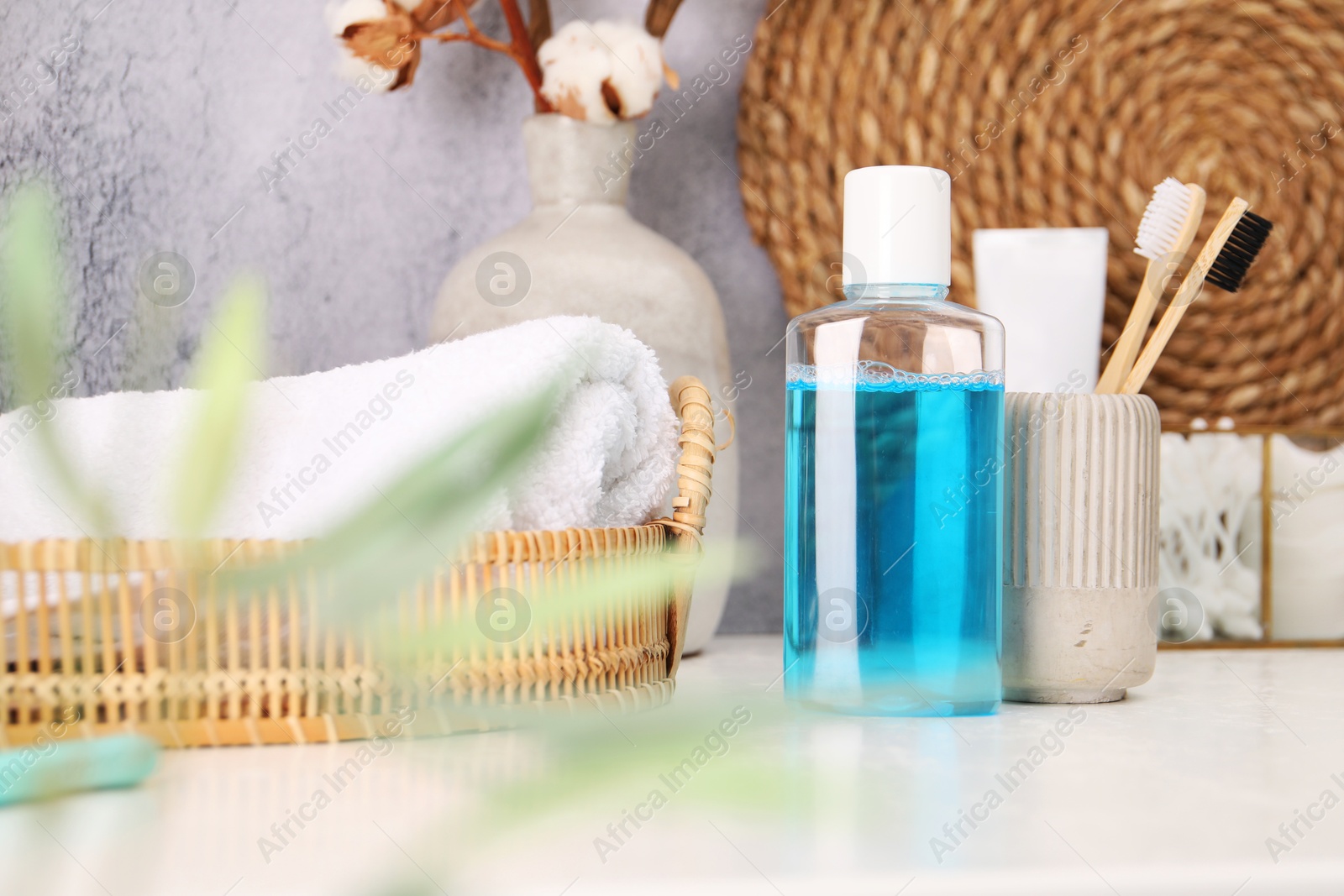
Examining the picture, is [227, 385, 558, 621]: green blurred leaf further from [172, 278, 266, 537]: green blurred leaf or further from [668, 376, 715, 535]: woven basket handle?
[668, 376, 715, 535]: woven basket handle

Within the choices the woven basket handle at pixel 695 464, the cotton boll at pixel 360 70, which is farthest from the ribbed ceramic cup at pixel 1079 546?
the cotton boll at pixel 360 70

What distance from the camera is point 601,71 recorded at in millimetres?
581

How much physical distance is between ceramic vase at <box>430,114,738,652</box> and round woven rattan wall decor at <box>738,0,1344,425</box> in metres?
0.13

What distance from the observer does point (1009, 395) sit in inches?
18.8

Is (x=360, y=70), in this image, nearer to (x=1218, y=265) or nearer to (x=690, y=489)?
(x=690, y=489)

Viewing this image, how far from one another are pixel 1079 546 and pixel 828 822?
0.22 metres

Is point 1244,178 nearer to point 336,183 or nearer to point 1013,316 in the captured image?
point 1013,316

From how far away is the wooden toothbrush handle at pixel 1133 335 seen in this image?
1.67 feet

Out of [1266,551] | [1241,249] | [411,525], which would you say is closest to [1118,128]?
[1241,249]

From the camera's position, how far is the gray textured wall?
65 centimetres

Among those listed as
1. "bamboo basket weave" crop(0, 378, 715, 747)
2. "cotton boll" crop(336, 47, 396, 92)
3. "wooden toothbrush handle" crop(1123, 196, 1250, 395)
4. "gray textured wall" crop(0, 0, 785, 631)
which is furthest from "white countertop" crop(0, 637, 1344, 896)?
"cotton boll" crop(336, 47, 396, 92)

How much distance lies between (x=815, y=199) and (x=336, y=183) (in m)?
0.30

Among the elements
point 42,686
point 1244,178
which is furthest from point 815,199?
point 42,686

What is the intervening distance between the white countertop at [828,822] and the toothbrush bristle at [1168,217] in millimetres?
242
